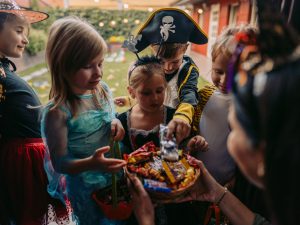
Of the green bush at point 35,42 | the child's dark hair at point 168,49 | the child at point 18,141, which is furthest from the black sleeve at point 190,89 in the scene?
the green bush at point 35,42

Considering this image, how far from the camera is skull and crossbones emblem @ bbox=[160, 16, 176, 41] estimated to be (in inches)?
47.9

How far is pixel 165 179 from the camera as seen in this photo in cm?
85

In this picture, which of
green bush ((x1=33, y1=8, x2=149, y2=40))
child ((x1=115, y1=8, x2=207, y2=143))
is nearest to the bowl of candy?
child ((x1=115, y1=8, x2=207, y2=143))

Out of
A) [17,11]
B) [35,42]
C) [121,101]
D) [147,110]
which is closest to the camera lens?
[147,110]

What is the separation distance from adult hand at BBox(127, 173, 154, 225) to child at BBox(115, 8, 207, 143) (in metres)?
0.43

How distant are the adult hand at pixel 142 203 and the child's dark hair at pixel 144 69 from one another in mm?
460

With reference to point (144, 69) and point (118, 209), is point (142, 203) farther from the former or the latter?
point (144, 69)

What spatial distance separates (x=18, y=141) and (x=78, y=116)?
560mm

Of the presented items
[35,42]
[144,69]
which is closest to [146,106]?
[144,69]

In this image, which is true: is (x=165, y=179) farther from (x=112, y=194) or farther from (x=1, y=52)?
(x=1, y=52)

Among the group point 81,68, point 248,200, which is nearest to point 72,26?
point 81,68

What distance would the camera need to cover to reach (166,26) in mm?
1219

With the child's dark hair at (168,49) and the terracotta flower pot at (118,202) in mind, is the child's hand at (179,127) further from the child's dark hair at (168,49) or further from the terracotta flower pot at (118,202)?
the child's dark hair at (168,49)

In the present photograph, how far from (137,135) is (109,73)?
5391 millimetres
